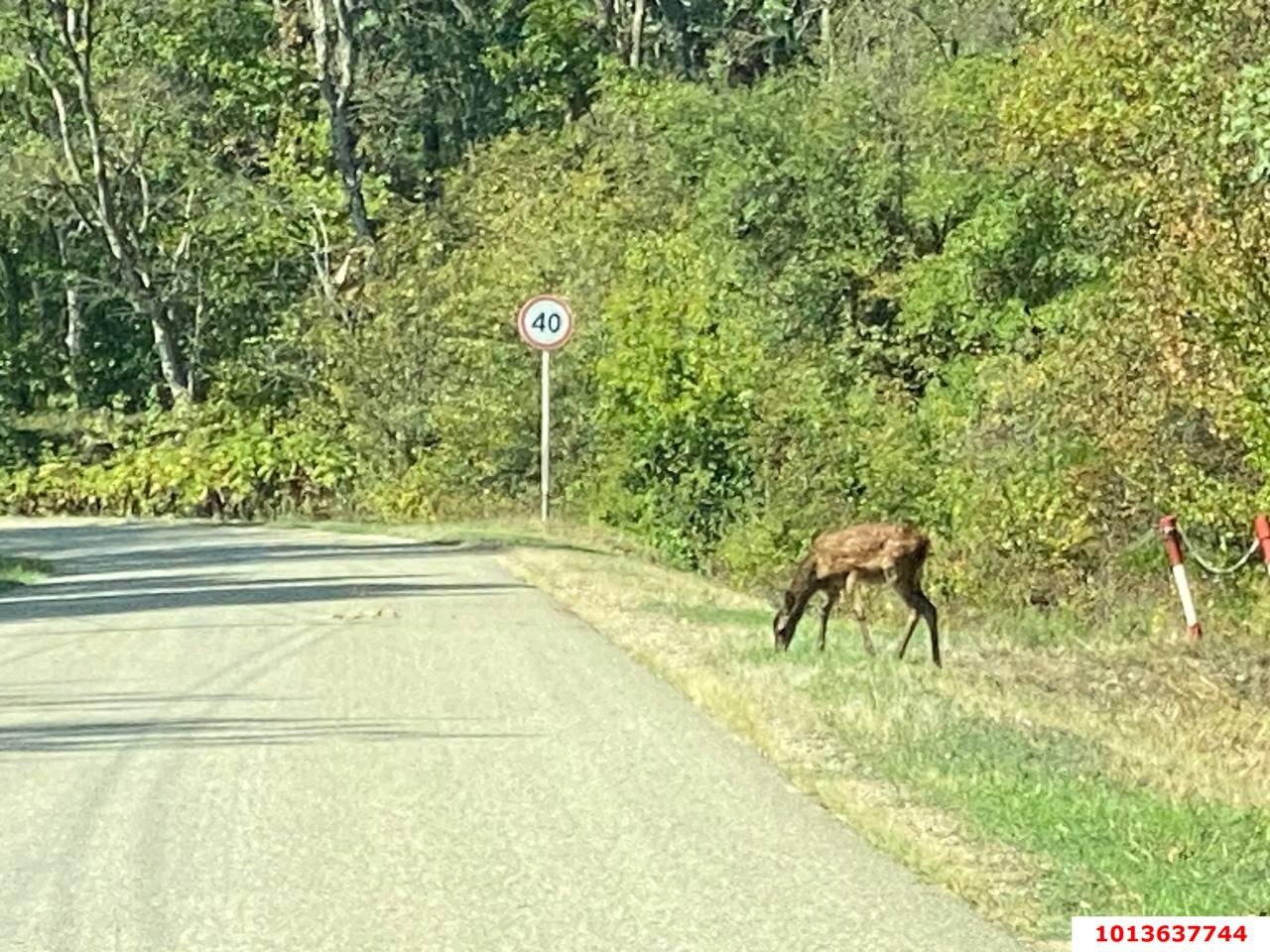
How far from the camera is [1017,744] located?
13680mm

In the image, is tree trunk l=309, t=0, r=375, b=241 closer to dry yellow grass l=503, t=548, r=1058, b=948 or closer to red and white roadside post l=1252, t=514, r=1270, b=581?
dry yellow grass l=503, t=548, r=1058, b=948

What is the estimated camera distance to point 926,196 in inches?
1759

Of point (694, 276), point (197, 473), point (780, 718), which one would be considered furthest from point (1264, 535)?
point (197, 473)

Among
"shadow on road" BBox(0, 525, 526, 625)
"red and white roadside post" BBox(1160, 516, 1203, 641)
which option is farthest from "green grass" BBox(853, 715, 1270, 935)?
"shadow on road" BBox(0, 525, 526, 625)

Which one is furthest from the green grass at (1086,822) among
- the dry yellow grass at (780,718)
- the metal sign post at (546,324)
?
the metal sign post at (546,324)

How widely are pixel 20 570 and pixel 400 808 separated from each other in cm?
1886

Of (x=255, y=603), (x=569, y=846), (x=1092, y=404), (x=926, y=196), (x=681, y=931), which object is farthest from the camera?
(x=926, y=196)

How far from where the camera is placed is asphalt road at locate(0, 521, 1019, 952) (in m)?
9.37

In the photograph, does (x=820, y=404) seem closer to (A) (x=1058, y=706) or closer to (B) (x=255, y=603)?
(B) (x=255, y=603)

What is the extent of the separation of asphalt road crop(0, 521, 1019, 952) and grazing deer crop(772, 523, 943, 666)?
5.47ft

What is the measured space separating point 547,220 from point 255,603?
1039 inches

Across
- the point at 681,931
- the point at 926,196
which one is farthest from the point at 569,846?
the point at 926,196

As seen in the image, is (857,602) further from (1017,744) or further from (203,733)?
(203,733)

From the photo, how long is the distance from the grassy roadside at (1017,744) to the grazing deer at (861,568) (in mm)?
321
